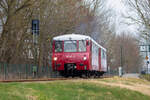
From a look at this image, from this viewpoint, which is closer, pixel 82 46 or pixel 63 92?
pixel 63 92

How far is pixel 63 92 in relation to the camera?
13922 millimetres

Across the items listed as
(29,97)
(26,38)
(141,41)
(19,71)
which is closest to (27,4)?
(19,71)

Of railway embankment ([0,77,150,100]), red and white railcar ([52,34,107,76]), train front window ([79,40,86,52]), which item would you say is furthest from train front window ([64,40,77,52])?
railway embankment ([0,77,150,100])

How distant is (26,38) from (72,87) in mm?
15420

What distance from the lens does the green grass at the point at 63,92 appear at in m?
12.0

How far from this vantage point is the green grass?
1196cm

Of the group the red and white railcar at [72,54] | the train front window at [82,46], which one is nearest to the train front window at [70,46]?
the red and white railcar at [72,54]

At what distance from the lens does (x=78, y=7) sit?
1428 inches

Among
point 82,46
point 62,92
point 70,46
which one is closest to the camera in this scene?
point 62,92

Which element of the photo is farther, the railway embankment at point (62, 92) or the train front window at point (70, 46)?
the train front window at point (70, 46)

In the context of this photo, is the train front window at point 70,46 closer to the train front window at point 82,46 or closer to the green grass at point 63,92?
the train front window at point 82,46

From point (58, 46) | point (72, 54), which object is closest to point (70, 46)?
point (72, 54)

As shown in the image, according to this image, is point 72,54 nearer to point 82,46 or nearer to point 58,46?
point 82,46

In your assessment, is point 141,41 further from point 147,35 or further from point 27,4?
point 27,4
